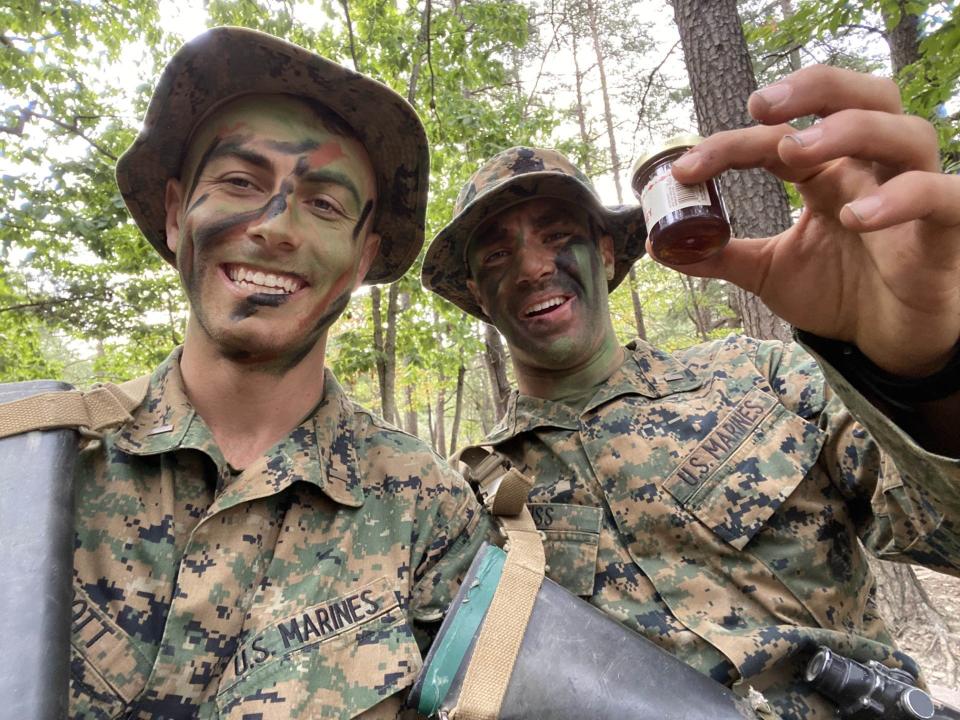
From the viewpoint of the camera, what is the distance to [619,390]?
2434 mm

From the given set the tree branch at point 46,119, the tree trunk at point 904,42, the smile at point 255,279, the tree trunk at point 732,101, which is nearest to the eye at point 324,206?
the smile at point 255,279

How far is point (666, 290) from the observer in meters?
14.6

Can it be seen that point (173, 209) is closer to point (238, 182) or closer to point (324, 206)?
point (238, 182)

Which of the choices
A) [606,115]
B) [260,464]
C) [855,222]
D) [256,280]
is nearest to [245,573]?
[260,464]

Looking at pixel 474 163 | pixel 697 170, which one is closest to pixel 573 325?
pixel 697 170

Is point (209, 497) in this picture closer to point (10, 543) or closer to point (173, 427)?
point (173, 427)

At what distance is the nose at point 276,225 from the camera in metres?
1.84

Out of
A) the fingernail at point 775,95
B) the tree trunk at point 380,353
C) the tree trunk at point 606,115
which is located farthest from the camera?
the tree trunk at point 606,115

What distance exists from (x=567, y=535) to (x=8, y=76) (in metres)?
7.61

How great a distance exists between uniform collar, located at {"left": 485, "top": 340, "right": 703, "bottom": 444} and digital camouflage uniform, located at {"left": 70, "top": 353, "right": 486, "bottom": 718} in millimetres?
597

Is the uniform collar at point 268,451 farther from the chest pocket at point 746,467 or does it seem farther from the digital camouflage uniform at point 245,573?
the chest pocket at point 746,467

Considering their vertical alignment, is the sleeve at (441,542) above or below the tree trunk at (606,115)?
below

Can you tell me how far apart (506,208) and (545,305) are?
0.50 m

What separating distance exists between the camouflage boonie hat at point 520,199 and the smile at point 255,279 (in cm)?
98
